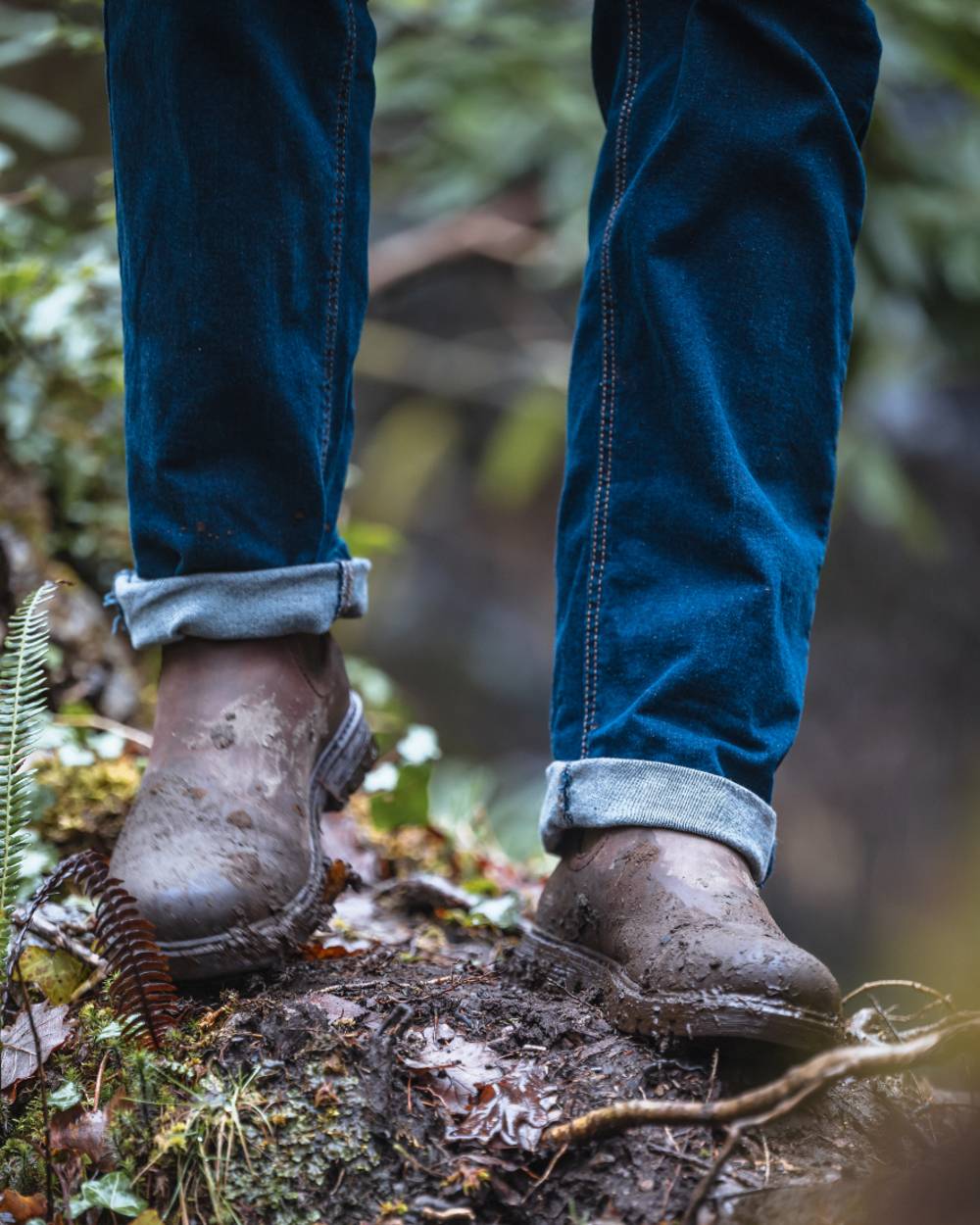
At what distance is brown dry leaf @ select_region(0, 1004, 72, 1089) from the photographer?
3.74 feet

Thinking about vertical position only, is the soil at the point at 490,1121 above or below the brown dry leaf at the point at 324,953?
above

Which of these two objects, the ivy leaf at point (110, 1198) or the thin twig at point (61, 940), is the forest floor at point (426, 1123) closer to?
the ivy leaf at point (110, 1198)

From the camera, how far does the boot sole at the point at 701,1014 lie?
1.02m

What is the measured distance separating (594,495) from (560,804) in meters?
0.40

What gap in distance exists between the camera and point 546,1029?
115 cm

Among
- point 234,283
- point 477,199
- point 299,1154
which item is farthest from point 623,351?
point 477,199

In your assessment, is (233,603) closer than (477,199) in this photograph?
Yes

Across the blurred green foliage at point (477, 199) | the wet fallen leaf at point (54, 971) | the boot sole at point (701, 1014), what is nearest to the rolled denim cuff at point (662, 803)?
the boot sole at point (701, 1014)

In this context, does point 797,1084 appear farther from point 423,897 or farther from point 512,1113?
point 423,897

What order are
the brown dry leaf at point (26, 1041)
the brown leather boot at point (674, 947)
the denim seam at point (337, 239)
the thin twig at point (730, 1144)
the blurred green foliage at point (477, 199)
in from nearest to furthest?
the thin twig at point (730, 1144), the brown leather boot at point (674, 947), the brown dry leaf at point (26, 1041), the denim seam at point (337, 239), the blurred green foliage at point (477, 199)

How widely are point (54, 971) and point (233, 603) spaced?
1.75ft

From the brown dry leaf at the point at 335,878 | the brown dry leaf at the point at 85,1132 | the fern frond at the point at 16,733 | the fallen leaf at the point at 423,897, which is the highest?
the fern frond at the point at 16,733

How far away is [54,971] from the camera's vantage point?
1334 mm

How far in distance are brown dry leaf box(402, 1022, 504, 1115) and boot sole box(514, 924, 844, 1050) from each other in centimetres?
16
